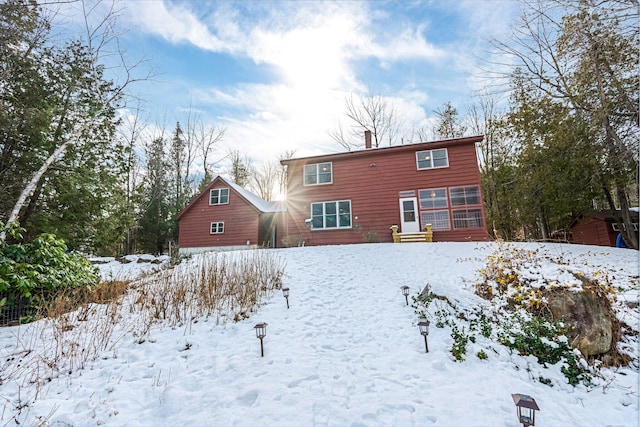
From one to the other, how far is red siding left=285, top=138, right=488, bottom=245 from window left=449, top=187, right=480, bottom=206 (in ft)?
0.74

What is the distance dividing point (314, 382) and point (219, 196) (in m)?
14.9

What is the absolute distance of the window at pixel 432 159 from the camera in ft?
42.5

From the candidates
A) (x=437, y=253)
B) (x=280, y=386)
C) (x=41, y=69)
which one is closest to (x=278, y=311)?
(x=280, y=386)

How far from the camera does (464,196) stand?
488 inches

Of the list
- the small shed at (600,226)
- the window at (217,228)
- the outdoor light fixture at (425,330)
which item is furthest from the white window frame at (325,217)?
the small shed at (600,226)

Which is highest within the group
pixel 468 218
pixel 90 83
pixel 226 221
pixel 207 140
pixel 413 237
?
pixel 207 140

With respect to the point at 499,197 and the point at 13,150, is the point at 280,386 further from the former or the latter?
the point at 499,197

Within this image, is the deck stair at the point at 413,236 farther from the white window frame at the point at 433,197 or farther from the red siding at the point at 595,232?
the red siding at the point at 595,232

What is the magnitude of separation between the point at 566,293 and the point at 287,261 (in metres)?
6.77

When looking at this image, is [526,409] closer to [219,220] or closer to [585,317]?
[585,317]

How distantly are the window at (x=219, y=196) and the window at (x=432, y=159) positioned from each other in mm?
10788

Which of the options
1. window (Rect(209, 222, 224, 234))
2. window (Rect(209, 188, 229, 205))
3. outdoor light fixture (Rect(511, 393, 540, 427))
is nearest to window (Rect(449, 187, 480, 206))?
outdoor light fixture (Rect(511, 393, 540, 427))

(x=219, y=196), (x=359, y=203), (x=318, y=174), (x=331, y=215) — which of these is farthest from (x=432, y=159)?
(x=219, y=196)

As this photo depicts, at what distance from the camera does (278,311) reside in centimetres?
523
